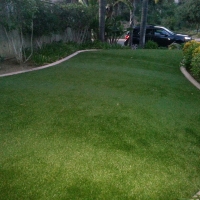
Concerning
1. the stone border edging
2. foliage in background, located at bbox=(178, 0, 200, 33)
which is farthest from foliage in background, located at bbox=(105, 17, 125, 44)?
foliage in background, located at bbox=(178, 0, 200, 33)

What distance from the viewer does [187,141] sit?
165 inches

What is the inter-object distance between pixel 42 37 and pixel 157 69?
5124 millimetres

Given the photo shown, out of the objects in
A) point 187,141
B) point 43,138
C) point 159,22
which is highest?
point 43,138

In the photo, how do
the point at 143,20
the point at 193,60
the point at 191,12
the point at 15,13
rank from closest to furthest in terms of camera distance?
the point at 193,60
the point at 15,13
the point at 143,20
the point at 191,12

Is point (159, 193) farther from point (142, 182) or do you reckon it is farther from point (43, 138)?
point (43, 138)

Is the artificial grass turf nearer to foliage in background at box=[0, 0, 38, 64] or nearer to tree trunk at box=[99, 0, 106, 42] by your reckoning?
foliage in background at box=[0, 0, 38, 64]

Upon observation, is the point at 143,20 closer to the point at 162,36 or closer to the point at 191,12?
the point at 162,36

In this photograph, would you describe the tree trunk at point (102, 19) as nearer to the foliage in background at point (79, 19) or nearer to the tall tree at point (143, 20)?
the foliage in background at point (79, 19)

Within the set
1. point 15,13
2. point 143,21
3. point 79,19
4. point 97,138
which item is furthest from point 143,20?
point 97,138

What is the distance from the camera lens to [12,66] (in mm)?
8391

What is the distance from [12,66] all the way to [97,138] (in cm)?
554

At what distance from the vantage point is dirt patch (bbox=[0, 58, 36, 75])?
26.1ft

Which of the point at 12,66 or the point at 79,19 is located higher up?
the point at 79,19

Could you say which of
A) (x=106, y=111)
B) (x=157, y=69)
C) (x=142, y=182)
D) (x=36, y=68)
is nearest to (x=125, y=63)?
(x=157, y=69)
